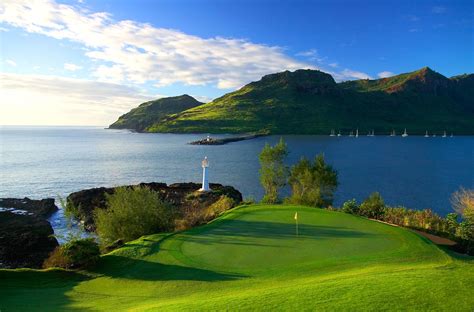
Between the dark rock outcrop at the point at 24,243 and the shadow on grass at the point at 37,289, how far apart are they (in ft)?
37.1

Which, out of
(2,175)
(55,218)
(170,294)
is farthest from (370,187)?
(2,175)

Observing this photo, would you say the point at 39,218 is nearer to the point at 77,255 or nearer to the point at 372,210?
the point at 77,255

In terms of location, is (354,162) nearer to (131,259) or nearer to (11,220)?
(11,220)

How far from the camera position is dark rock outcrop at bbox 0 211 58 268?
29.6 m

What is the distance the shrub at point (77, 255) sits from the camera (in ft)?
54.3

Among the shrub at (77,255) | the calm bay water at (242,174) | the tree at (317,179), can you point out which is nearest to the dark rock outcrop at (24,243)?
the calm bay water at (242,174)

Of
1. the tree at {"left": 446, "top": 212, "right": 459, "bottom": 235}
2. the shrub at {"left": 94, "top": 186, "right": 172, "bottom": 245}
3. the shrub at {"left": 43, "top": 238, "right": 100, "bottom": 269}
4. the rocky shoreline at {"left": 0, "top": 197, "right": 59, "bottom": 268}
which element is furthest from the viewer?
the rocky shoreline at {"left": 0, "top": 197, "right": 59, "bottom": 268}

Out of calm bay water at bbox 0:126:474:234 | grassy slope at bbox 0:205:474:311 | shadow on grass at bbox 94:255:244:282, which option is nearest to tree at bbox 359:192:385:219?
grassy slope at bbox 0:205:474:311

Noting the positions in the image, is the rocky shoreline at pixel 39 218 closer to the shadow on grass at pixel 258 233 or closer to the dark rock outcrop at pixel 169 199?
the dark rock outcrop at pixel 169 199

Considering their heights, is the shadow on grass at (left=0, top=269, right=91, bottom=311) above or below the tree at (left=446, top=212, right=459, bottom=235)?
below

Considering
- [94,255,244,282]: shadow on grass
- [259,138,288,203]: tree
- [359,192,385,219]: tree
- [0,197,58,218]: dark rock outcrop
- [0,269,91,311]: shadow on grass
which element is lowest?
[0,197,58,218]: dark rock outcrop

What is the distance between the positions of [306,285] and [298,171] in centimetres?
3005

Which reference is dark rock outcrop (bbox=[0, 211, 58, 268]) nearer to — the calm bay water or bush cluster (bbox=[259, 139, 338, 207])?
the calm bay water

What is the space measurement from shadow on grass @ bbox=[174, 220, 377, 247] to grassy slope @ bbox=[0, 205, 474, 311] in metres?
0.05
